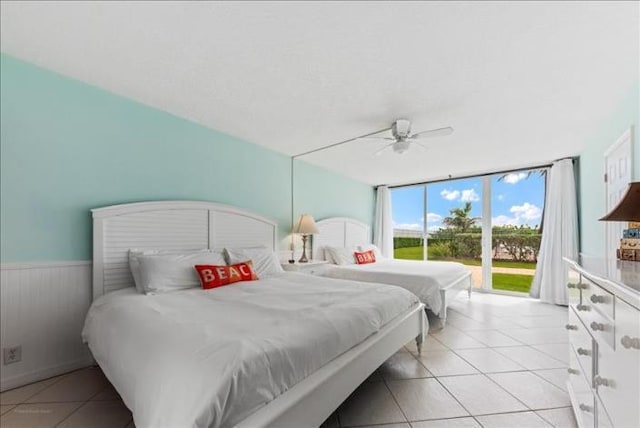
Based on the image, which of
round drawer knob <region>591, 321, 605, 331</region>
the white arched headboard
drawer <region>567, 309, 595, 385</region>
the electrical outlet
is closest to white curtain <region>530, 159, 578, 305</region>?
the white arched headboard

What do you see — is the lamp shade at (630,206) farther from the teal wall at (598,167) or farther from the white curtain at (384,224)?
the white curtain at (384,224)

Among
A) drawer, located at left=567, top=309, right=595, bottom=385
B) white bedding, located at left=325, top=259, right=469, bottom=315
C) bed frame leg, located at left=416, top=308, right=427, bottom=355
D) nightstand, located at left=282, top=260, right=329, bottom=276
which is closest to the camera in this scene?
drawer, located at left=567, top=309, right=595, bottom=385

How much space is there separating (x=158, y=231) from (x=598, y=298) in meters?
3.19

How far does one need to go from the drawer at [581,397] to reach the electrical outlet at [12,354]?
139 inches

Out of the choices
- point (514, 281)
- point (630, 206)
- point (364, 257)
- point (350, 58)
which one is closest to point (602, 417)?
point (630, 206)

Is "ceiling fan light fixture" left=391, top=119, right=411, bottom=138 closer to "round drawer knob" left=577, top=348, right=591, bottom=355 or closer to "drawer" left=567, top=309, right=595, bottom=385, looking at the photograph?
"drawer" left=567, top=309, right=595, bottom=385

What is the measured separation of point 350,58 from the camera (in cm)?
196

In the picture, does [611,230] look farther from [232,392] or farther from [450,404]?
[232,392]

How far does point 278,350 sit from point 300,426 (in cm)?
36

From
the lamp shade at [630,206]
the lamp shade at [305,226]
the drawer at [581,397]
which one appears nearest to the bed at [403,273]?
the lamp shade at [305,226]

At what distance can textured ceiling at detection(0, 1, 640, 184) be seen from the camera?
1.57 m

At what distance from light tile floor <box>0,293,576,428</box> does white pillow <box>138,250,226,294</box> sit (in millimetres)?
761

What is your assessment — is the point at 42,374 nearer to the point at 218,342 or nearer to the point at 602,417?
the point at 218,342

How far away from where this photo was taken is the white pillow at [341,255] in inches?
181
